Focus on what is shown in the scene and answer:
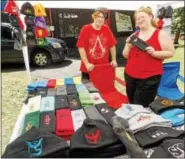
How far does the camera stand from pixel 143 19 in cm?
243

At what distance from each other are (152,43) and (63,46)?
2.07 meters

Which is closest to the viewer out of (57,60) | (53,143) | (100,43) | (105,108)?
(53,143)

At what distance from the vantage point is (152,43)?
2477mm

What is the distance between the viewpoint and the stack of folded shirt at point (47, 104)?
1844mm

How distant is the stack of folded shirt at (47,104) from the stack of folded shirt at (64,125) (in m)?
0.09

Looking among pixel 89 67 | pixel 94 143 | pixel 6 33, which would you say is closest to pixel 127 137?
pixel 94 143

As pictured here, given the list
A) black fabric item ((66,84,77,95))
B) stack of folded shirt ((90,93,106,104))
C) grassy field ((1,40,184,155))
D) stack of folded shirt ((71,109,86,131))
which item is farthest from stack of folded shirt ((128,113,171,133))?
grassy field ((1,40,184,155))

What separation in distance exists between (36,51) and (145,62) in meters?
2.46

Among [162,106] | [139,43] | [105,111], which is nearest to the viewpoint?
[105,111]

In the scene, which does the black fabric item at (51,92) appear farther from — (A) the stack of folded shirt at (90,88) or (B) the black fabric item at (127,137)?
(B) the black fabric item at (127,137)

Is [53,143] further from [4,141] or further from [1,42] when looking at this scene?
[1,42]

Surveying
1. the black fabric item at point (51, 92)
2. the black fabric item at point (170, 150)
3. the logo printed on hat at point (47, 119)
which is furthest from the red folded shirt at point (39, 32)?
the black fabric item at point (170, 150)

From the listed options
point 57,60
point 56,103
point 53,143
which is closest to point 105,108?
point 56,103

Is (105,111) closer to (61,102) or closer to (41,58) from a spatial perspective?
(61,102)
